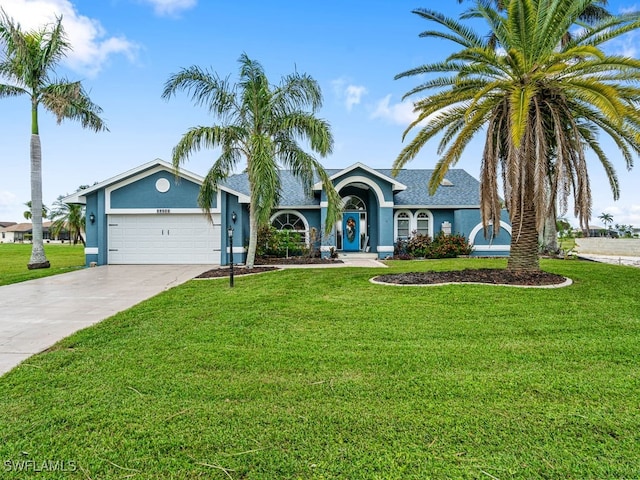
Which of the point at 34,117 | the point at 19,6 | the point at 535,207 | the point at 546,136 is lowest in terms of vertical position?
the point at 535,207

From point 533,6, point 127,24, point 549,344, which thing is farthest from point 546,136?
point 127,24

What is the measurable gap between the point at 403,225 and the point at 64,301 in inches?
579

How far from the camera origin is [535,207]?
311 inches

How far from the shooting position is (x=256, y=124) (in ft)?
37.1

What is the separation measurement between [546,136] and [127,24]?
13.8m

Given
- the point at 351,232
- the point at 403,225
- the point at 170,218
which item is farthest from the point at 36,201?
the point at 403,225

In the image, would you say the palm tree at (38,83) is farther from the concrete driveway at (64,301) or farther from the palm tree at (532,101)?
the palm tree at (532,101)

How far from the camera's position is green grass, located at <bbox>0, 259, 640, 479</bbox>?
2342 mm

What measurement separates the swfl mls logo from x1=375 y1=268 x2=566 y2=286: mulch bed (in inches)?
276

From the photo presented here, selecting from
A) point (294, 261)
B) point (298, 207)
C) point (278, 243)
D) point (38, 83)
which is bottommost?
point (294, 261)

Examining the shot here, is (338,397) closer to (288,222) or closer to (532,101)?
(532,101)

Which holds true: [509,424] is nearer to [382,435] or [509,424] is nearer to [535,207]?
[382,435]

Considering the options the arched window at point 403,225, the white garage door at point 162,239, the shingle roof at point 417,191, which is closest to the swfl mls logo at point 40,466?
the white garage door at point 162,239

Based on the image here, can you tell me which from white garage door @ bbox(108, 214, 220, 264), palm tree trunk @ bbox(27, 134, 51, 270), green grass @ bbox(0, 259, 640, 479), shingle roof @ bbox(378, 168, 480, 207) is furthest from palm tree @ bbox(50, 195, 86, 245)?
green grass @ bbox(0, 259, 640, 479)
